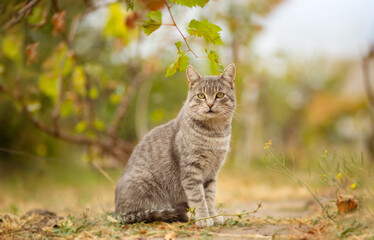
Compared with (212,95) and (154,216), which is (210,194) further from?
(212,95)

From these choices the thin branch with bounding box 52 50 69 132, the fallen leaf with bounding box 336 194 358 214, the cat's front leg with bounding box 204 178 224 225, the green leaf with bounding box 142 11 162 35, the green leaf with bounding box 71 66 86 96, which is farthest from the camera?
the green leaf with bounding box 71 66 86 96

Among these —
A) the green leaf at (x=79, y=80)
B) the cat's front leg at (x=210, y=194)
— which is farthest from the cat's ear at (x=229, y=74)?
the green leaf at (x=79, y=80)

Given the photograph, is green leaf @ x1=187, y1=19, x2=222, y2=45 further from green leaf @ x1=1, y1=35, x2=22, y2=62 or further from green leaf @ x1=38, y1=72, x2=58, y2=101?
green leaf @ x1=1, y1=35, x2=22, y2=62

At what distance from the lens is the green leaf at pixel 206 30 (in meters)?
2.39

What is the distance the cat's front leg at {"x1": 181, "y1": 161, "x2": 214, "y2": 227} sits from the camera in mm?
2881

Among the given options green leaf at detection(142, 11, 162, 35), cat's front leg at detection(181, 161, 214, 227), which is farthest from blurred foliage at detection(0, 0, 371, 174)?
cat's front leg at detection(181, 161, 214, 227)

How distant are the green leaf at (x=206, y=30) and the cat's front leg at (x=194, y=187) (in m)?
1.04

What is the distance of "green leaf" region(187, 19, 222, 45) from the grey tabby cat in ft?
2.42

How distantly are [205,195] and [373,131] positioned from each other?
298 inches

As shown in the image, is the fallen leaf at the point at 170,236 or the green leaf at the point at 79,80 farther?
the green leaf at the point at 79,80

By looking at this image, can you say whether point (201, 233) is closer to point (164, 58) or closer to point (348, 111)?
point (164, 58)

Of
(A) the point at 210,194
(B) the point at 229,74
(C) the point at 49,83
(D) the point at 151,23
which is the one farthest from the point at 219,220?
(C) the point at 49,83

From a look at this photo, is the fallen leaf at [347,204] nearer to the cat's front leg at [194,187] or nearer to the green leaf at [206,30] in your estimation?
the cat's front leg at [194,187]

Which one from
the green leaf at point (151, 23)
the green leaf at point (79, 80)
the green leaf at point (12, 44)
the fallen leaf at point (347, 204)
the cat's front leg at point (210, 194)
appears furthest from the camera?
the green leaf at point (12, 44)
